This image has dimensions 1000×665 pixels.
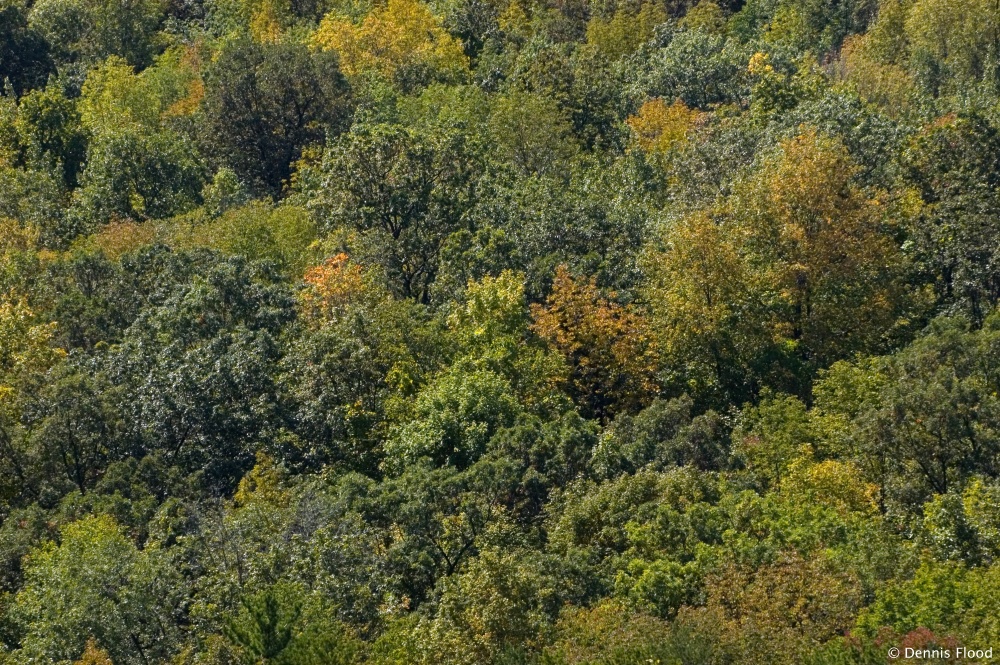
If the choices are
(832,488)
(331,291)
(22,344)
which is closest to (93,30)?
(22,344)

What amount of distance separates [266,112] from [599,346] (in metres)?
44.1

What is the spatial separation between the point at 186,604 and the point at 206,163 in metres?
56.2

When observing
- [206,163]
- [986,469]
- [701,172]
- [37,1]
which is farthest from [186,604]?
[37,1]

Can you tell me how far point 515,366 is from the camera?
65062 millimetres

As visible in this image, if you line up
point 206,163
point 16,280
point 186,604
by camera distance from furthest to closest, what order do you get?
point 206,163 → point 16,280 → point 186,604

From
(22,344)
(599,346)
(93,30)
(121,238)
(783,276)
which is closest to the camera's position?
(599,346)

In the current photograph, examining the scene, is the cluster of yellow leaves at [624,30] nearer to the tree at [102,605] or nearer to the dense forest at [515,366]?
the dense forest at [515,366]

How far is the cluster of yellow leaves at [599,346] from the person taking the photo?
67.9 m

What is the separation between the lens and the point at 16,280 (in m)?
78.6

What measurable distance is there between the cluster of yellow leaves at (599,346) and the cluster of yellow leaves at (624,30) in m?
56.3

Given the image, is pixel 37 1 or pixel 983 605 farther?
pixel 37 1

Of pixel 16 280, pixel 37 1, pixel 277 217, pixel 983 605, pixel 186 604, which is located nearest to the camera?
pixel 983 605

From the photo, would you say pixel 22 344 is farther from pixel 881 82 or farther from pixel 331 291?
pixel 881 82

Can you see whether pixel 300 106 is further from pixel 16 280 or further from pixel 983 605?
pixel 983 605
